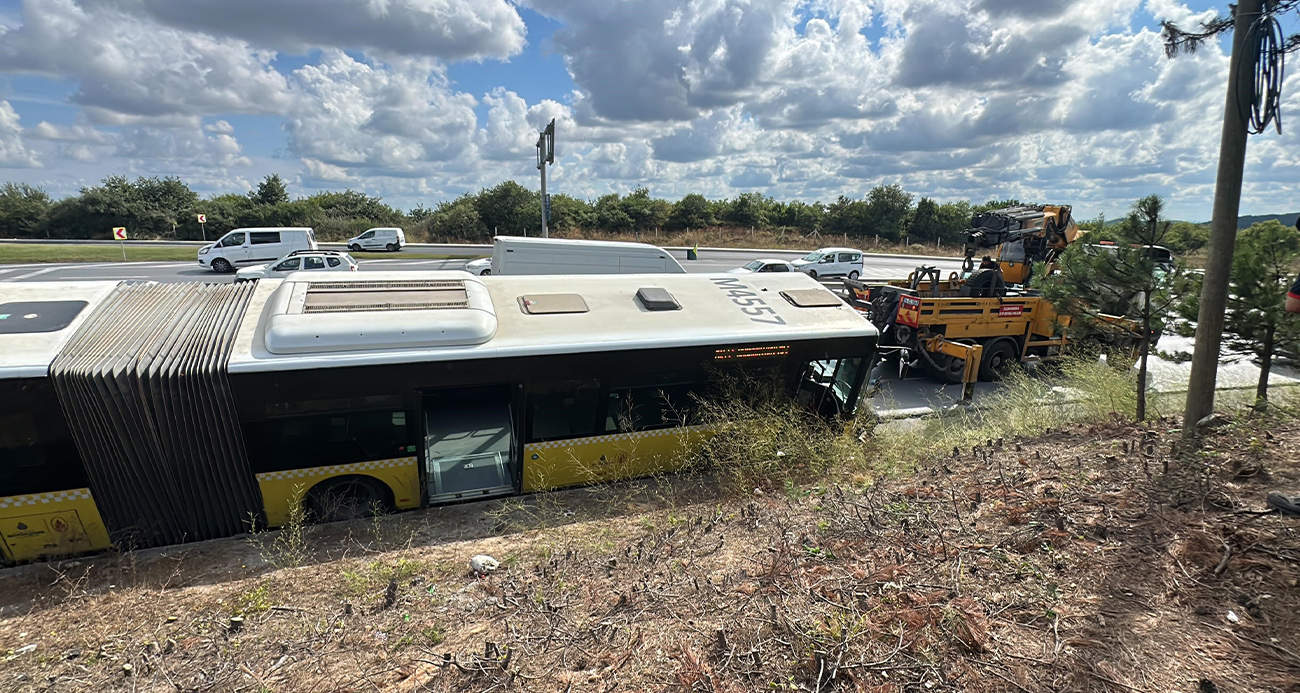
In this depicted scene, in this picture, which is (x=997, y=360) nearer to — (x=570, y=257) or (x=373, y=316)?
(x=570, y=257)

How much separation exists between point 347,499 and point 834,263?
2878 centimetres

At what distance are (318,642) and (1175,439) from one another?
8.69 meters

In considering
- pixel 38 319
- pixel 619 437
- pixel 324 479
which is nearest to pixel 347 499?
pixel 324 479

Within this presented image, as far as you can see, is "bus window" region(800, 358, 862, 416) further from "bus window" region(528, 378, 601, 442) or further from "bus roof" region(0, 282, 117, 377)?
"bus roof" region(0, 282, 117, 377)

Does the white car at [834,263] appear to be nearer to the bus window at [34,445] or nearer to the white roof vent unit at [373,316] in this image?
the white roof vent unit at [373,316]

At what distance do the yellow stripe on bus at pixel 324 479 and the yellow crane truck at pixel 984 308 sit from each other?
31.3 ft

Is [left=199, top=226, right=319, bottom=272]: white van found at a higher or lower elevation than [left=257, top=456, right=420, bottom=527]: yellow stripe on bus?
higher

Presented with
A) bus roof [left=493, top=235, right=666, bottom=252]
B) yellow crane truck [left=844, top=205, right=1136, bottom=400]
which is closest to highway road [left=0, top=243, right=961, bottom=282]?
yellow crane truck [left=844, top=205, right=1136, bottom=400]

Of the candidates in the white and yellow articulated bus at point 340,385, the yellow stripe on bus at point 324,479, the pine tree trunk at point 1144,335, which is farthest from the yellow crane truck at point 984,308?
the yellow stripe on bus at point 324,479

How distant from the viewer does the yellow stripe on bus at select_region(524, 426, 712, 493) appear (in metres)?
7.45

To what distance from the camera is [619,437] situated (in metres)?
7.72

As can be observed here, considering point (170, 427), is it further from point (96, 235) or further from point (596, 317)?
point (96, 235)

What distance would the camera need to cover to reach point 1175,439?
6.74 m

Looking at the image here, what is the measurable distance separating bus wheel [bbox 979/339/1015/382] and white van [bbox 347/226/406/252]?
3646 centimetres
